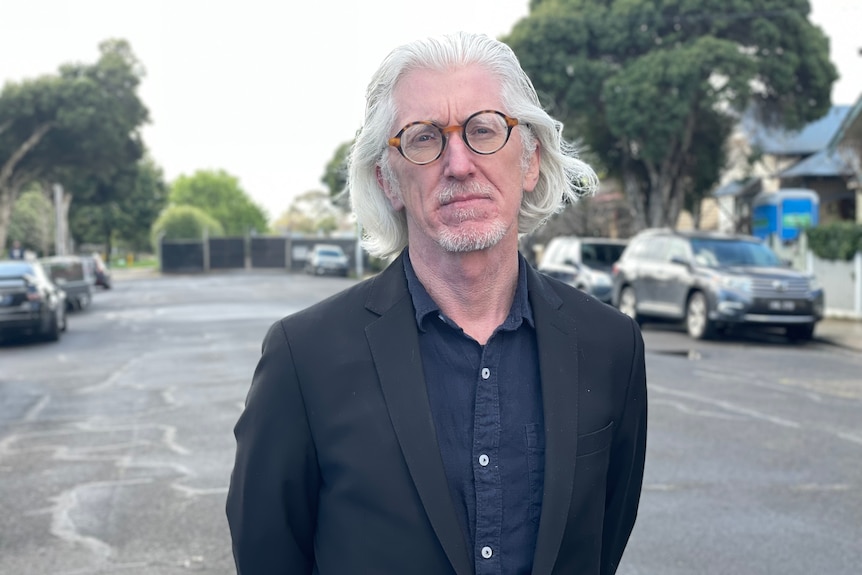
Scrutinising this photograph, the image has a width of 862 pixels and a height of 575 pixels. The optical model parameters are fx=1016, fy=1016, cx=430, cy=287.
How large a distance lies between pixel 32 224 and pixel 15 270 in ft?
179

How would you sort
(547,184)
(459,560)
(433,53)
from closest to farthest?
(459,560)
(433,53)
(547,184)

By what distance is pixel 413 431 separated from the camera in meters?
1.94

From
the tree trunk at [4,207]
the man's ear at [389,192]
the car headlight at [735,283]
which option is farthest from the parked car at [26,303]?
the tree trunk at [4,207]

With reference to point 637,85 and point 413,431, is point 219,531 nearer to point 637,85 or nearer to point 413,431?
point 413,431

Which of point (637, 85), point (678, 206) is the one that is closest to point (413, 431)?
point (637, 85)

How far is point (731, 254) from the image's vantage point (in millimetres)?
17453

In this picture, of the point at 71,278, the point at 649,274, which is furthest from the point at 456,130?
the point at 71,278

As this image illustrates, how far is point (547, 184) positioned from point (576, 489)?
777 millimetres

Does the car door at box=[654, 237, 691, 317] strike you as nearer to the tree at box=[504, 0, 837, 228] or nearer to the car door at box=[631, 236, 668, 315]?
the car door at box=[631, 236, 668, 315]

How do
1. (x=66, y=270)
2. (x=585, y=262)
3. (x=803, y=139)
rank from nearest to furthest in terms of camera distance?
(x=585, y=262), (x=66, y=270), (x=803, y=139)

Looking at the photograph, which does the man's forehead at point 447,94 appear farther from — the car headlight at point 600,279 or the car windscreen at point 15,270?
the car headlight at point 600,279

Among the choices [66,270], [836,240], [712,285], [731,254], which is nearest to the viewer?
[712,285]

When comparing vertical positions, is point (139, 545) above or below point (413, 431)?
below

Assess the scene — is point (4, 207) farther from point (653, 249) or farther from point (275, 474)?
point (275, 474)
